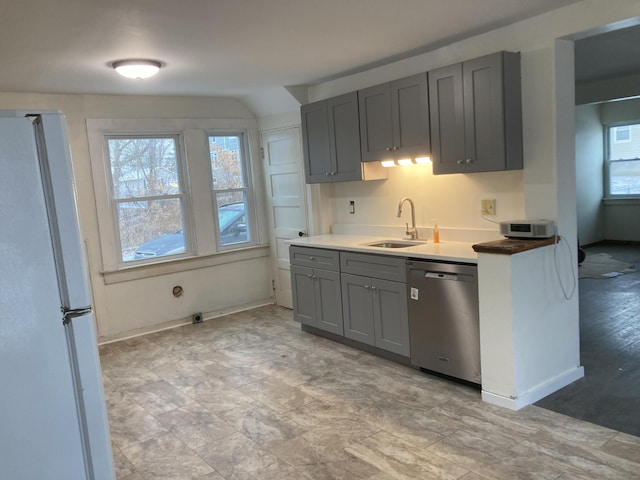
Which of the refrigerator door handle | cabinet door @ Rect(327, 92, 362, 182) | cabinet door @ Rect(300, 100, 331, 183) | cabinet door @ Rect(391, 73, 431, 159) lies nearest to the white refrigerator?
the refrigerator door handle

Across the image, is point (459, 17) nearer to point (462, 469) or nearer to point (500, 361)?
point (500, 361)

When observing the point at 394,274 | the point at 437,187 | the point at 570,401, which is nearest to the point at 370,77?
the point at 437,187

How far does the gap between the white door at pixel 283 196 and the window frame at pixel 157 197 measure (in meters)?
0.95

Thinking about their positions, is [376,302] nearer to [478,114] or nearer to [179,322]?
[478,114]

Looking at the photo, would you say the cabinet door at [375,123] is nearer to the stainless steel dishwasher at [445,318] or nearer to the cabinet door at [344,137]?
the cabinet door at [344,137]

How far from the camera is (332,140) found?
4.68 m

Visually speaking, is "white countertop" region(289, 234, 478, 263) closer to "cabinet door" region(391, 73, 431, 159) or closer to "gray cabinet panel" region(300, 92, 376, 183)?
"gray cabinet panel" region(300, 92, 376, 183)

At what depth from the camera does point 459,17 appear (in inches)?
122

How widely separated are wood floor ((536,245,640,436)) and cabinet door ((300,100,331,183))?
8.68 feet

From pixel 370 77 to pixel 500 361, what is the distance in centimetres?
264

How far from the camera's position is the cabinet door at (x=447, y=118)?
3531mm

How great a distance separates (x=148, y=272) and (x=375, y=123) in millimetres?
2803

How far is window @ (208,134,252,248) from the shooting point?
227 inches

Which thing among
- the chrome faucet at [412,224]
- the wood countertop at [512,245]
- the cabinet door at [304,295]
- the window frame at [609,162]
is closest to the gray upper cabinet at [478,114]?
the wood countertop at [512,245]
